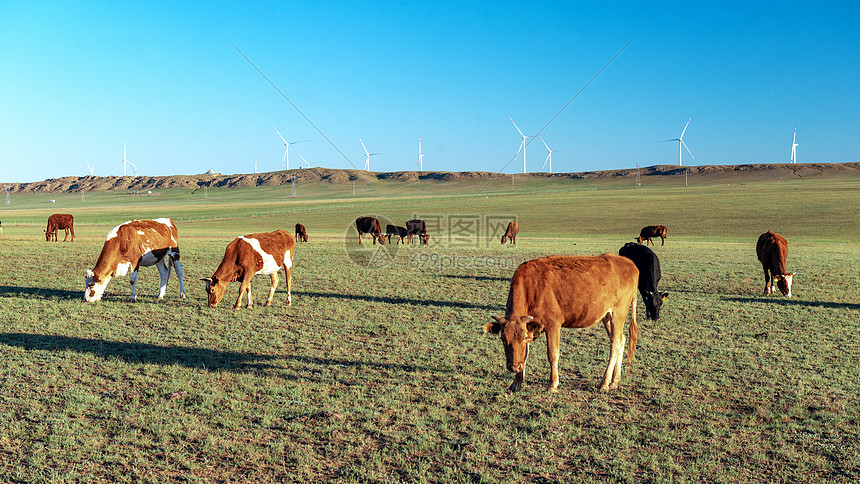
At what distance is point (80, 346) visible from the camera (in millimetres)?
10961

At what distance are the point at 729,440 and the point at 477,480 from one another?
10.7 feet

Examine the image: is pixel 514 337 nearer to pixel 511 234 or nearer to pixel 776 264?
pixel 776 264

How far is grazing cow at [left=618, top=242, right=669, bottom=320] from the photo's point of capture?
42.3ft

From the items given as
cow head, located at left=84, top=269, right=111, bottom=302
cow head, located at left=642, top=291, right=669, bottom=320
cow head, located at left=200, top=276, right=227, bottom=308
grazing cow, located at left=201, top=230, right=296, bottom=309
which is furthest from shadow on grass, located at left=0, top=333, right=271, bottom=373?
cow head, located at left=642, top=291, right=669, bottom=320

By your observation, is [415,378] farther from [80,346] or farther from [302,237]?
[302,237]

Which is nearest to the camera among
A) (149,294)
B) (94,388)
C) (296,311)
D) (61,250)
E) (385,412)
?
(385,412)

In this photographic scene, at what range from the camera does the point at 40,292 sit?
55.9 ft

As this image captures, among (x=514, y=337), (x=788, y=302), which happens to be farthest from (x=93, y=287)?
(x=788, y=302)

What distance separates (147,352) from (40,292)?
8.91 metres

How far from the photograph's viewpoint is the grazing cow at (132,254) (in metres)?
15.4

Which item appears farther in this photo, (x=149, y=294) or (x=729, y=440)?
(x=149, y=294)

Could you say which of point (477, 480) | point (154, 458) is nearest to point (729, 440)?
point (477, 480)

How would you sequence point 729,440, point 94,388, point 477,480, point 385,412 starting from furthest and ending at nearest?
point 94,388 → point 385,412 → point 729,440 → point 477,480

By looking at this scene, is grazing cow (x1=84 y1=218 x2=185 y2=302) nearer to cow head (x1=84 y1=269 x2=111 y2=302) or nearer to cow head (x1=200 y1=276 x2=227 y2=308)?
cow head (x1=84 y1=269 x2=111 y2=302)
